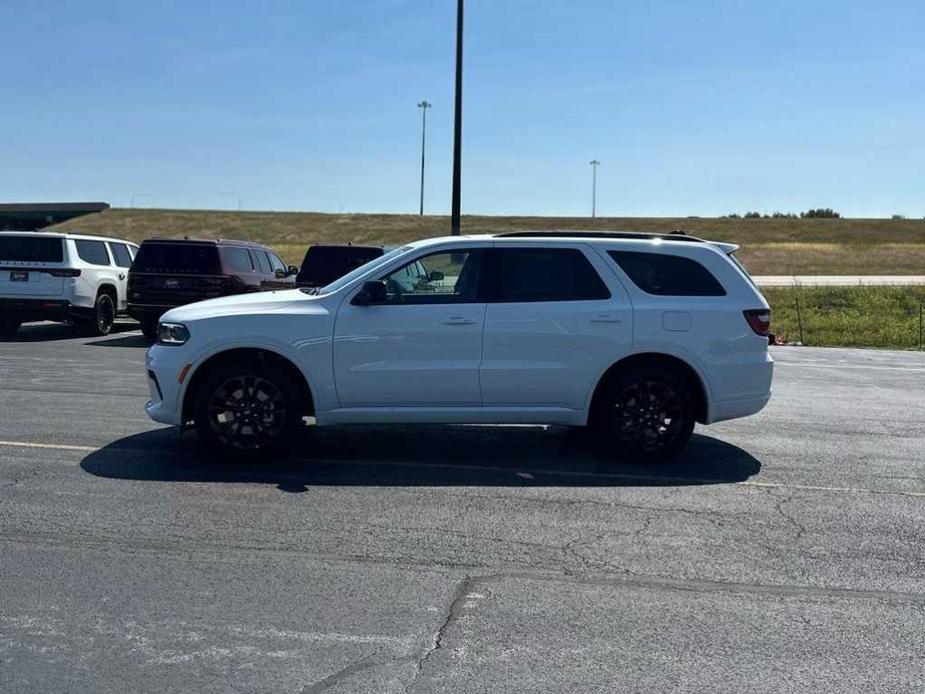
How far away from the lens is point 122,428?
9078mm

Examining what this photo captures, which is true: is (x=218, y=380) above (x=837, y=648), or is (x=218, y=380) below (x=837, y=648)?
above

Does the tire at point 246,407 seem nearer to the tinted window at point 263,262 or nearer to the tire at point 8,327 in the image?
the tinted window at point 263,262

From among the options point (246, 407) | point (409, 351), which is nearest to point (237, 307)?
point (246, 407)

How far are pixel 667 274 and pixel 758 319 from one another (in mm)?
827

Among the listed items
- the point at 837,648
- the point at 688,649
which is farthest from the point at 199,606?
the point at 837,648

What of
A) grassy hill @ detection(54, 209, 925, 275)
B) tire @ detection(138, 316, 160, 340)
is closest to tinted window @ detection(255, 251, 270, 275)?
tire @ detection(138, 316, 160, 340)

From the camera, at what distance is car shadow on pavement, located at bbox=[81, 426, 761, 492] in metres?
7.34

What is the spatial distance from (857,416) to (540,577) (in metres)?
6.72

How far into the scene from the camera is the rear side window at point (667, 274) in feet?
26.2

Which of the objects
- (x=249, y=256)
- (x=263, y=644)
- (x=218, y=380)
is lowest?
(x=263, y=644)

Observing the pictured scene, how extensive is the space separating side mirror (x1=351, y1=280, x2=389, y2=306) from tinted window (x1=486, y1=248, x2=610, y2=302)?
2.83ft

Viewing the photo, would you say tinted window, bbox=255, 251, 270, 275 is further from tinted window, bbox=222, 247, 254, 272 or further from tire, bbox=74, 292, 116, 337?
tire, bbox=74, 292, 116, 337

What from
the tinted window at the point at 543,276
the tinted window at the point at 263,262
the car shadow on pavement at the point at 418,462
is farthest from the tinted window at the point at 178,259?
the tinted window at the point at 543,276

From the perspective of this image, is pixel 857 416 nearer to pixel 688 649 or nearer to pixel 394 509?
pixel 394 509
